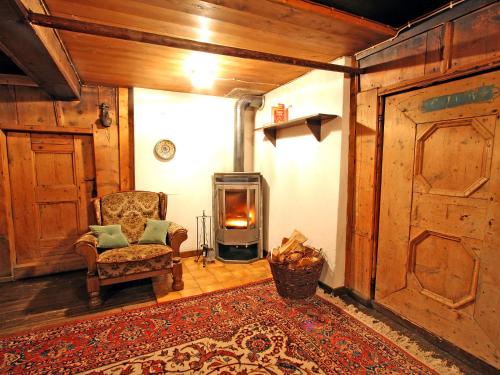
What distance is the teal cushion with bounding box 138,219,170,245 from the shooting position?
121 inches

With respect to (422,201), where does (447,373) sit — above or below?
below

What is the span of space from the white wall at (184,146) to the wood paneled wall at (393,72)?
2.18 m

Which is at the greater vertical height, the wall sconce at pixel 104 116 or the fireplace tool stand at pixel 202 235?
the wall sconce at pixel 104 116

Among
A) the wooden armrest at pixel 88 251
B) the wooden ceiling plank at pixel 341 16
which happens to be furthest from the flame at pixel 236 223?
the wooden ceiling plank at pixel 341 16

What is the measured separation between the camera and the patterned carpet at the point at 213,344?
1.85m

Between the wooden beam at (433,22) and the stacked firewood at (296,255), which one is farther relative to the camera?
the stacked firewood at (296,255)

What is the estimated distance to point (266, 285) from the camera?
3078mm

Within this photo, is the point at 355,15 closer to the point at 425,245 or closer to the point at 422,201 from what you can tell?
the point at 422,201

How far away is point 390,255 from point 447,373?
0.89 meters

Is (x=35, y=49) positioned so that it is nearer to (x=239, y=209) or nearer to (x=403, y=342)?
(x=239, y=209)

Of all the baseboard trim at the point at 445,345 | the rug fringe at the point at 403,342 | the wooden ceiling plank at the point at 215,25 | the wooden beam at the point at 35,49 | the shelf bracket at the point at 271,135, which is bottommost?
the rug fringe at the point at 403,342

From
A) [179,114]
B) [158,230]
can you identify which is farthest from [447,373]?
[179,114]

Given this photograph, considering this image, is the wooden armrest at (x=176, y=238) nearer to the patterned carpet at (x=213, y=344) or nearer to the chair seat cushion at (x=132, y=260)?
the chair seat cushion at (x=132, y=260)

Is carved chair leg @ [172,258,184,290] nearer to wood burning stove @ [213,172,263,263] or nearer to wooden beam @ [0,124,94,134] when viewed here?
wood burning stove @ [213,172,263,263]
